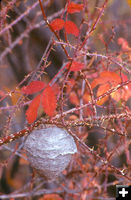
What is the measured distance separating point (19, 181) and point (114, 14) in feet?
6.69

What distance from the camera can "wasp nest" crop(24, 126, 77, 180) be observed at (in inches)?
27.8

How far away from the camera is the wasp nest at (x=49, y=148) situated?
71cm

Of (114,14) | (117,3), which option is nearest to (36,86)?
(114,14)

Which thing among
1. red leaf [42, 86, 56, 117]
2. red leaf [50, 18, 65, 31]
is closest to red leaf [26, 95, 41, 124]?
red leaf [42, 86, 56, 117]

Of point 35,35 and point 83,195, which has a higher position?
point 35,35

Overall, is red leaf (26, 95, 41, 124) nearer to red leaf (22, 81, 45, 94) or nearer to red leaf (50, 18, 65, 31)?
red leaf (22, 81, 45, 94)

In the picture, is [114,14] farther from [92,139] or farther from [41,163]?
[41,163]

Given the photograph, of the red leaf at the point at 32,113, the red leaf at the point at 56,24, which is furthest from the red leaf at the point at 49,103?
the red leaf at the point at 56,24

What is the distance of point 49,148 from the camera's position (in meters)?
0.70

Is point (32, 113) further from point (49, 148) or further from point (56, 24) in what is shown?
point (56, 24)

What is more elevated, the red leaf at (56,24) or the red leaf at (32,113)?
the red leaf at (56,24)

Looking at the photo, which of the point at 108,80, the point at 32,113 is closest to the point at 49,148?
the point at 32,113

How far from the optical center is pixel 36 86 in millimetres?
676

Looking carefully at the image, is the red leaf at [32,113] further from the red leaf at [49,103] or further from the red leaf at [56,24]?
the red leaf at [56,24]
